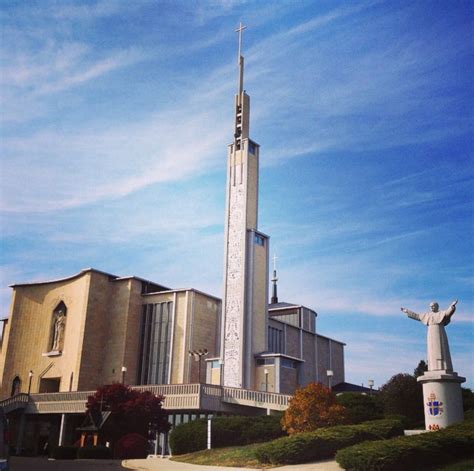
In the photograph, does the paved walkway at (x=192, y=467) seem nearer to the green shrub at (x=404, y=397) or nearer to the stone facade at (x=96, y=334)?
the green shrub at (x=404, y=397)

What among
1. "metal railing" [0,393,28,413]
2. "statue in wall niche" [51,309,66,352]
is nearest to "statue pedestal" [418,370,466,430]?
"metal railing" [0,393,28,413]

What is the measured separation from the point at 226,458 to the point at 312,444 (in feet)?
15.2

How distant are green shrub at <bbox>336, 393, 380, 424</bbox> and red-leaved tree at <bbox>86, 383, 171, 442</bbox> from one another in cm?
1084

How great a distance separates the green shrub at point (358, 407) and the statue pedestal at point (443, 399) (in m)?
5.68

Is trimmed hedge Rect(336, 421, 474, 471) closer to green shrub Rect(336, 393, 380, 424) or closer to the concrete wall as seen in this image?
green shrub Rect(336, 393, 380, 424)

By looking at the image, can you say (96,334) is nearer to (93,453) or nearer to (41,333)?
(41,333)

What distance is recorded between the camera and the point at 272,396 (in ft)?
131

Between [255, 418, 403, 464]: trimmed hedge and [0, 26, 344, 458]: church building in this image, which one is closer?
[255, 418, 403, 464]: trimmed hedge

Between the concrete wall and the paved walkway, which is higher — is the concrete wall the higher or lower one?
the higher one

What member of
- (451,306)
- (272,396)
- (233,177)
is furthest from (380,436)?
(233,177)

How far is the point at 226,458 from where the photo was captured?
24.6 meters

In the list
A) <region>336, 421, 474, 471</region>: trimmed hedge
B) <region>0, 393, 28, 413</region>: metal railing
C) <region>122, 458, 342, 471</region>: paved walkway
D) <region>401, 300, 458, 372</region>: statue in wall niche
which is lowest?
<region>122, 458, 342, 471</region>: paved walkway

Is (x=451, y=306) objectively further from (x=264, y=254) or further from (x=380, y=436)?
(x=264, y=254)

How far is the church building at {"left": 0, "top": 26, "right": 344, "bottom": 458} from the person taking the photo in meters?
46.2
